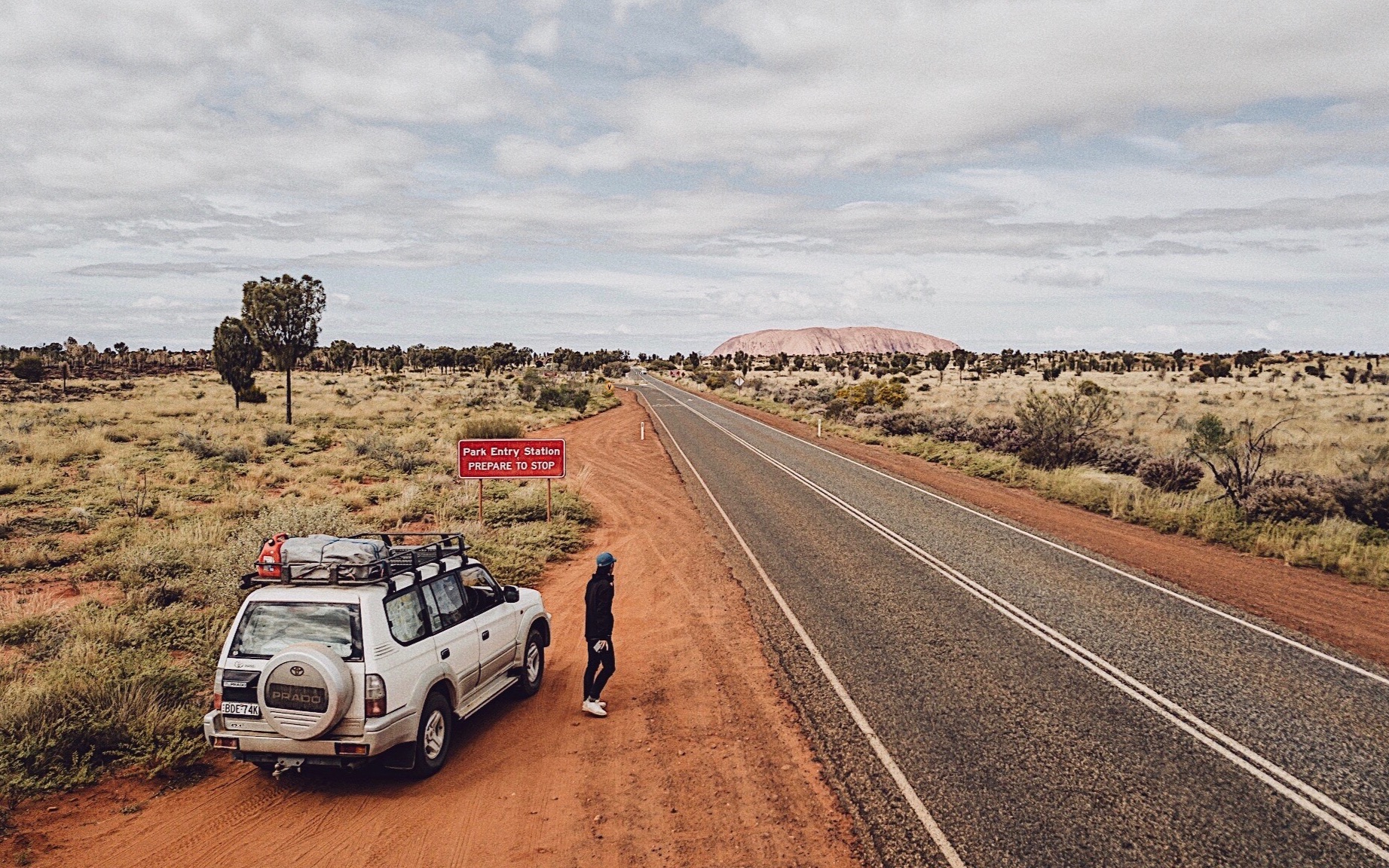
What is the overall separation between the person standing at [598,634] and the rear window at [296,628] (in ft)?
8.71

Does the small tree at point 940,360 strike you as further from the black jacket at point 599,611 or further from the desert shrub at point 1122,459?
the black jacket at point 599,611

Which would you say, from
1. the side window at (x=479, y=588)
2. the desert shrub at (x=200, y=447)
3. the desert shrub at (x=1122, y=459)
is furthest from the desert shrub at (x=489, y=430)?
the side window at (x=479, y=588)

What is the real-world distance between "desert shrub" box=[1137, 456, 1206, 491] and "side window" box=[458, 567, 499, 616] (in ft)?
63.9

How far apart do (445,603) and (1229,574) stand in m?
14.0

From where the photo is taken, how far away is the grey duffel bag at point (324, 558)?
7.18 meters

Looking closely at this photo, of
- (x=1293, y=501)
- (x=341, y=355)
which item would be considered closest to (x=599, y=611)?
(x=1293, y=501)

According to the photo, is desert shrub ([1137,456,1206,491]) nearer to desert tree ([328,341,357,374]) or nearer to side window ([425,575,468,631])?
side window ([425,575,468,631])

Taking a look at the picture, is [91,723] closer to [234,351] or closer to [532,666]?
[532,666]

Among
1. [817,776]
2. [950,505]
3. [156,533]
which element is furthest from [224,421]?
[817,776]

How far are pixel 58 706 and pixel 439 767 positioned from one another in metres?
4.04

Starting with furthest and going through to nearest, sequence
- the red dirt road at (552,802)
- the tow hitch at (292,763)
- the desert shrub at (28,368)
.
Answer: the desert shrub at (28,368)
the tow hitch at (292,763)
the red dirt road at (552,802)

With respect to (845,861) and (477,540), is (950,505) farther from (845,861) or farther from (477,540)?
(845,861)

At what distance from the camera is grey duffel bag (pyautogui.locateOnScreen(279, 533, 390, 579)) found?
7.18 metres

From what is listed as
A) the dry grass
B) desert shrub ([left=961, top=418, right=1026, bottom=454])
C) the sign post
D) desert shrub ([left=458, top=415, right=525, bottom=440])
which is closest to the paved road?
the sign post
